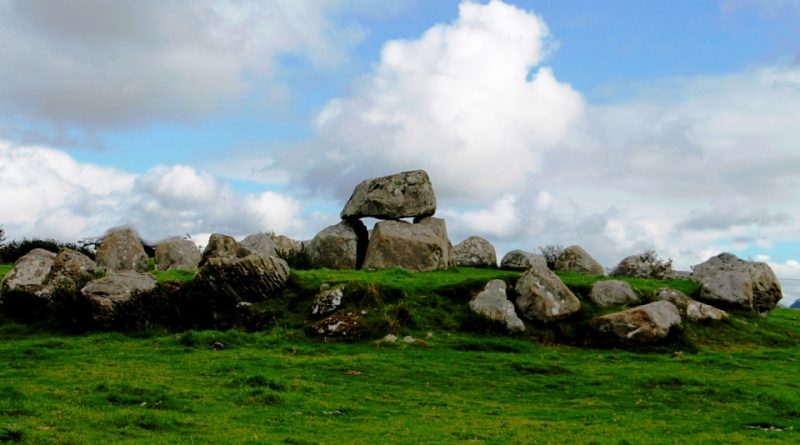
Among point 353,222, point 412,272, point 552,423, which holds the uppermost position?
point 353,222

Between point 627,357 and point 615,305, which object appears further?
point 615,305

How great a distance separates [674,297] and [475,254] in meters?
15.0

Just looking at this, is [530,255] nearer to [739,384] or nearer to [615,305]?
[615,305]

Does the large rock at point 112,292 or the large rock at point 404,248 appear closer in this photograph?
the large rock at point 112,292

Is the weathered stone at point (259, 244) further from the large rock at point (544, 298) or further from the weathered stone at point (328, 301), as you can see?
the large rock at point (544, 298)

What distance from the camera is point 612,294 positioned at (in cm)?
3378

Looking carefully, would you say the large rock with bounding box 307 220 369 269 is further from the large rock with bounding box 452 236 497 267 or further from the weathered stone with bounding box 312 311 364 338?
the weathered stone with bounding box 312 311 364 338

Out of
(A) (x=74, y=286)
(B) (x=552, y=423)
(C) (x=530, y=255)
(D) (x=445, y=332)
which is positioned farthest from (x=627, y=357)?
(A) (x=74, y=286)

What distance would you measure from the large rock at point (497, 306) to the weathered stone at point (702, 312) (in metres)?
7.43

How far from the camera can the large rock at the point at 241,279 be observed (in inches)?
1314

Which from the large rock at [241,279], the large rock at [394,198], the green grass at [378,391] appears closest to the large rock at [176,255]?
the large rock at [394,198]

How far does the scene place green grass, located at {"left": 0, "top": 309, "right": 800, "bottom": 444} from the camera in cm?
1695

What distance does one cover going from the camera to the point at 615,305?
3344 centimetres

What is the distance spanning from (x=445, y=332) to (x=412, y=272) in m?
8.35
